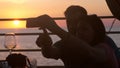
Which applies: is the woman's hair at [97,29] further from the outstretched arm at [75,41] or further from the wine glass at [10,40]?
the wine glass at [10,40]

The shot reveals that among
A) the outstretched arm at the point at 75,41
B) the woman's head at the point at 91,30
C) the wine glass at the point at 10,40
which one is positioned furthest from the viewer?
the wine glass at the point at 10,40

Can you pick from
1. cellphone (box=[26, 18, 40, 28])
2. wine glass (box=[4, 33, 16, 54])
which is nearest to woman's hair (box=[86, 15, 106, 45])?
cellphone (box=[26, 18, 40, 28])

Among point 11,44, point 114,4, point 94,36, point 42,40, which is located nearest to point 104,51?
point 94,36

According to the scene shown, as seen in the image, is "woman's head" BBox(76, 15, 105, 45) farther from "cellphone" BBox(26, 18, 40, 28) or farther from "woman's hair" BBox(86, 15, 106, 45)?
"cellphone" BBox(26, 18, 40, 28)

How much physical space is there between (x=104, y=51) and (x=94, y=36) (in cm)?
17

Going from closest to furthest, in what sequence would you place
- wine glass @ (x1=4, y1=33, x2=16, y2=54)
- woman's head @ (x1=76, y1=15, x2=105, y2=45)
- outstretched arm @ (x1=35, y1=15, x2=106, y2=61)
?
1. outstretched arm @ (x1=35, y1=15, x2=106, y2=61)
2. woman's head @ (x1=76, y1=15, x2=105, y2=45)
3. wine glass @ (x1=4, y1=33, x2=16, y2=54)

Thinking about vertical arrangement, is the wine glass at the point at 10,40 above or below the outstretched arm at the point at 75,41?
below

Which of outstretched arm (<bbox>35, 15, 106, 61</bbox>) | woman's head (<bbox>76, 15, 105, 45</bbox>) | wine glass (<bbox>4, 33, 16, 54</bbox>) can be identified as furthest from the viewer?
wine glass (<bbox>4, 33, 16, 54</bbox>)

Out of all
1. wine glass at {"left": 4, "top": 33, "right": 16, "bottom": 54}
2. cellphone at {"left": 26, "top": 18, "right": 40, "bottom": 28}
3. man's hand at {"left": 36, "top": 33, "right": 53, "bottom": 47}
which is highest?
cellphone at {"left": 26, "top": 18, "right": 40, "bottom": 28}

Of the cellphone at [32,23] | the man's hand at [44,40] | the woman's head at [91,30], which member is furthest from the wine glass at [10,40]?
the cellphone at [32,23]

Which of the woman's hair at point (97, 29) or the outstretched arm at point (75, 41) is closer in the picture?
the outstretched arm at point (75, 41)

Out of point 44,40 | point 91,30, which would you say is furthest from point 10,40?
point 91,30

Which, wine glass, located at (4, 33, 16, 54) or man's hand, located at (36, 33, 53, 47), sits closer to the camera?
man's hand, located at (36, 33, 53, 47)

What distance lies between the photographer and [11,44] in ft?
8.60
